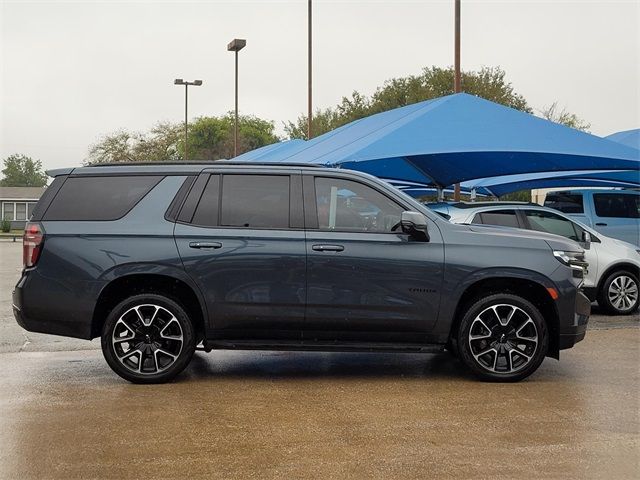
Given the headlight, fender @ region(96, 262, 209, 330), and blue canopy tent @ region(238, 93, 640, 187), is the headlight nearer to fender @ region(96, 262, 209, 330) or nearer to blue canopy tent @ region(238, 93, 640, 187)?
fender @ region(96, 262, 209, 330)

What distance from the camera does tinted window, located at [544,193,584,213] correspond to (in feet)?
50.4

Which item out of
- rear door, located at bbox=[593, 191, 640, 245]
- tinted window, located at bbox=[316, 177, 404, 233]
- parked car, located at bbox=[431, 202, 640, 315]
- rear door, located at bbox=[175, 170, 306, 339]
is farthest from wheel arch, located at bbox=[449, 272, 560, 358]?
rear door, located at bbox=[593, 191, 640, 245]

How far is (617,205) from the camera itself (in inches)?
607

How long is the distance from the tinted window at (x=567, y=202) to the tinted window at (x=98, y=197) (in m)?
9.93

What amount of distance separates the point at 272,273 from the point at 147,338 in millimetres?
1255

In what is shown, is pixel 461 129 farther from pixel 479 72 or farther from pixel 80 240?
pixel 479 72

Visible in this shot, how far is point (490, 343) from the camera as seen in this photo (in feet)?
24.7

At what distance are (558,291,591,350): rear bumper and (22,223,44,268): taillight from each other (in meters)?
4.71

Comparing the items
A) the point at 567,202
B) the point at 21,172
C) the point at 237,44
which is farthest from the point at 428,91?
the point at 21,172

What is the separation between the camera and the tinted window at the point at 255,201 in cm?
749

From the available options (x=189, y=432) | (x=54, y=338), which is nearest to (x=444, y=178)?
(x=54, y=338)

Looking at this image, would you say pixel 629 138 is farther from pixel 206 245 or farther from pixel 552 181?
pixel 206 245

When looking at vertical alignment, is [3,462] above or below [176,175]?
below

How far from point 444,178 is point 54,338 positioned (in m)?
9.64
